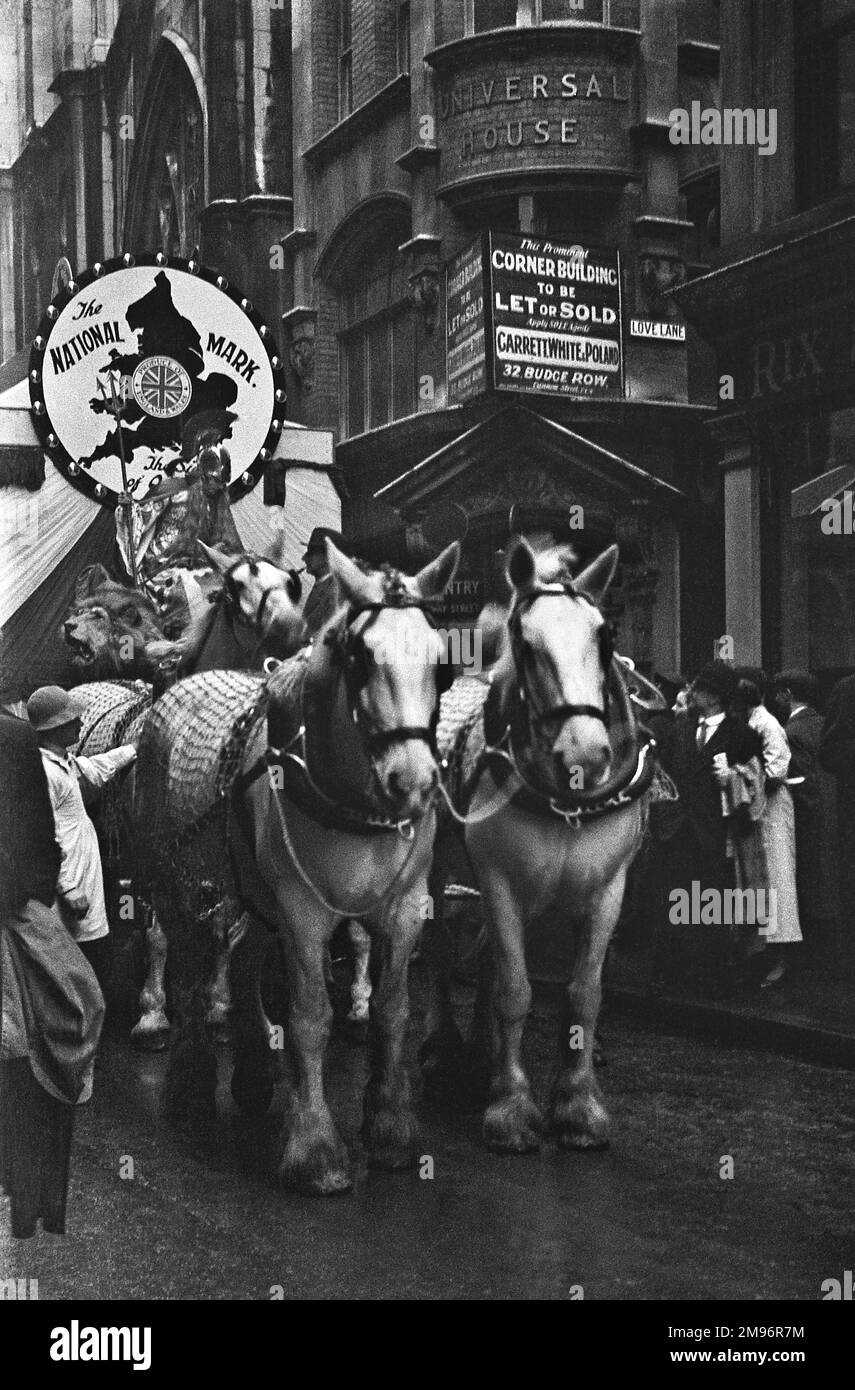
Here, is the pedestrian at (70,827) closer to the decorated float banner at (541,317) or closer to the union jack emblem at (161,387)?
the union jack emblem at (161,387)

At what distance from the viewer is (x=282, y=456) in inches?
279

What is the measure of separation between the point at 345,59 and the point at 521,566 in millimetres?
2719

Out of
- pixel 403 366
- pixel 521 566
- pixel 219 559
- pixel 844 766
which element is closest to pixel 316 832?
pixel 521 566

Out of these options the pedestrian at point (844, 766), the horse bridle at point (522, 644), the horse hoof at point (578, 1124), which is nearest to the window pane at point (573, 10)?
the horse bridle at point (522, 644)

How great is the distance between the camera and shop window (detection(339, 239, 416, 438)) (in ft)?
22.3

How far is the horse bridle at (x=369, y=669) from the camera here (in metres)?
5.05

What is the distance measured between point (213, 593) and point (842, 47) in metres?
3.51

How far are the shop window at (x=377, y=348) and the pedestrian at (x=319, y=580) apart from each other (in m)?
0.58

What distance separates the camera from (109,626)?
768 cm

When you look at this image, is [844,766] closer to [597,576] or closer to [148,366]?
[597,576]

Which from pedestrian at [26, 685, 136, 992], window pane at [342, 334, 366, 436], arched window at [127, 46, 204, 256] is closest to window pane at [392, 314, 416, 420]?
window pane at [342, 334, 366, 436]

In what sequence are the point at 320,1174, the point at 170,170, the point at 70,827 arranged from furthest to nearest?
the point at 170,170, the point at 70,827, the point at 320,1174

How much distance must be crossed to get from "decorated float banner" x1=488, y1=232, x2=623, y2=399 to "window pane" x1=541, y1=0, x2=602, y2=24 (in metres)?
→ 0.86
